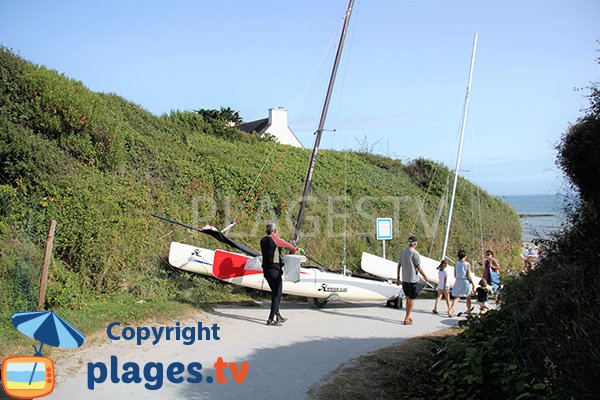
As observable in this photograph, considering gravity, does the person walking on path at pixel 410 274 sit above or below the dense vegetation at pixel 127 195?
below

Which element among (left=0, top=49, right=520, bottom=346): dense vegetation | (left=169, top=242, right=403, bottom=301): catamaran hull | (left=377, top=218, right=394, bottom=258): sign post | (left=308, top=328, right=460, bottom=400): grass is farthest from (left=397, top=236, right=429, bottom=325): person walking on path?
(left=377, top=218, right=394, bottom=258): sign post

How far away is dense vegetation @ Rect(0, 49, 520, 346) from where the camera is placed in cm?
1055

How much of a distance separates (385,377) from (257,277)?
17.3ft

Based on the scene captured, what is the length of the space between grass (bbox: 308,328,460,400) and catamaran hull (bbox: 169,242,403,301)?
3.58 metres

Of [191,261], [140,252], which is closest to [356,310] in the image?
[191,261]

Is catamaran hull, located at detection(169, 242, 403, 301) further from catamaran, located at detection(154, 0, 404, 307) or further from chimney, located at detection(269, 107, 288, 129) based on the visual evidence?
chimney, located at detection(269, 107, 288, 129)

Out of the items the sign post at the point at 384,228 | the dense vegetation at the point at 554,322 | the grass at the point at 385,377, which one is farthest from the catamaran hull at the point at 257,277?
the dense vegetation at the point at 554,322

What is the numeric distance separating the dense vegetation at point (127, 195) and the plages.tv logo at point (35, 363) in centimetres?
408

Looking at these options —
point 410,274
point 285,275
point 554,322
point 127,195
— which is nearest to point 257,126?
point 127,195

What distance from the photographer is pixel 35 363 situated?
4531 millimetres

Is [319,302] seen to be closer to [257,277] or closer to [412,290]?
[257,277]

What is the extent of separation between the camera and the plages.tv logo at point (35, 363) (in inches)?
175

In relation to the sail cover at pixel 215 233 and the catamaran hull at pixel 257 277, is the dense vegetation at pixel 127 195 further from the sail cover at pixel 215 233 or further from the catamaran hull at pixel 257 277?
the sail cover at pixel 215 233

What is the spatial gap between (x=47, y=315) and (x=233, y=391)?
259 cm
